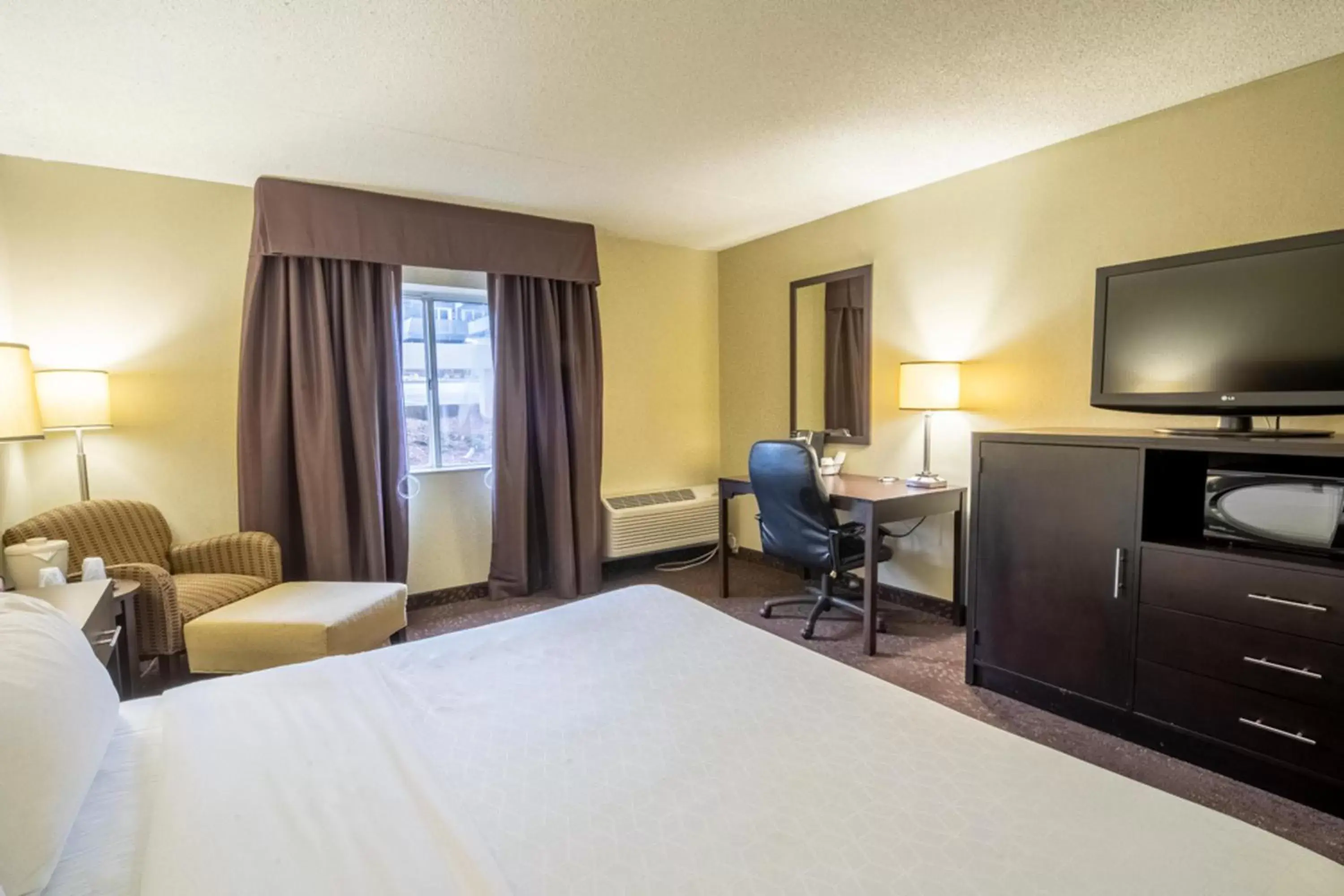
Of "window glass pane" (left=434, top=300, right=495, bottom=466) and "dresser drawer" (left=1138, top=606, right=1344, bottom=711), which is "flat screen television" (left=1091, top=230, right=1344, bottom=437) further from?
"window glass pane" (left=434, top=300, right=495, bottom=466)

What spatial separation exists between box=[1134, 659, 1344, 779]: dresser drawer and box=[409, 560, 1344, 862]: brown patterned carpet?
14 centimetres

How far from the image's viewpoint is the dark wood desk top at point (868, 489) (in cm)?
286

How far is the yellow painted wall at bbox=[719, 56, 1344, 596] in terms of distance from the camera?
2.15 metres

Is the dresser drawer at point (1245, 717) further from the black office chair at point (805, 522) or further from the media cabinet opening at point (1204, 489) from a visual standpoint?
the black office chair at point (805, 522)

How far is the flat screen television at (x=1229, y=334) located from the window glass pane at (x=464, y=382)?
10.1 feet

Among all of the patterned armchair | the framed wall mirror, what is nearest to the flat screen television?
the framed wall mirror

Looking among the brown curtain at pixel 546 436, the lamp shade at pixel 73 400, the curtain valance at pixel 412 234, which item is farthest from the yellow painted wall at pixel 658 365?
the lamp shade at pixel 73 400

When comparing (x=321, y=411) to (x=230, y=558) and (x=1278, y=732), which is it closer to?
(x=230, y=558)

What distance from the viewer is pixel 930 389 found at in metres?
3.04

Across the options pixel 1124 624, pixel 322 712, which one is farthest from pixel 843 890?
pixel 1124 624

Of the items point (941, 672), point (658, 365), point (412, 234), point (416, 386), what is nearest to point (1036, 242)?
point (941, 672)

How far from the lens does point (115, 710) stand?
120 cm

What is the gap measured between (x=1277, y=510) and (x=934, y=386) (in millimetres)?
1381

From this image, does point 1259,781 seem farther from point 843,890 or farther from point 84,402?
point 84,402
